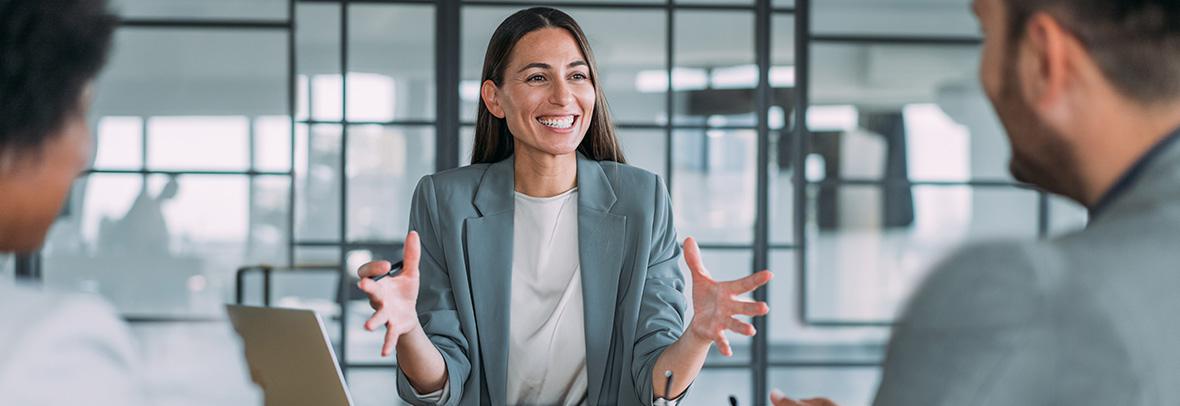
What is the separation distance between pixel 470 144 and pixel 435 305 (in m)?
3.15

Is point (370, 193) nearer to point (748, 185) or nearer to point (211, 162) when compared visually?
point (211, 162)

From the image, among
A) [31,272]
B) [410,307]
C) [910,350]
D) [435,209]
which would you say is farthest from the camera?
[31,272]

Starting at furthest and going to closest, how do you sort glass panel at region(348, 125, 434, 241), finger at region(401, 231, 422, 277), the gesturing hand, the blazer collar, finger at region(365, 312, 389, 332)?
glass panel at region(348, 125, 434, 241) < the blazer collar < finger at region(401, 231, 422, 277) < finger at region(365, 312, 389, 332) < the gesturing hand

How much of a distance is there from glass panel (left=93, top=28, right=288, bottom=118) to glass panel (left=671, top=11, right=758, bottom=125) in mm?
1777

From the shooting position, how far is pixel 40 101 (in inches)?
33.0

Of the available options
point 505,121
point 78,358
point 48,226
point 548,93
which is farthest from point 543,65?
point 78,358

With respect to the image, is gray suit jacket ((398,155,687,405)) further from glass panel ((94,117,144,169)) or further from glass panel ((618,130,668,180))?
glass panel ((94,117,144,169))

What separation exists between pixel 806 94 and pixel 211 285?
281cm

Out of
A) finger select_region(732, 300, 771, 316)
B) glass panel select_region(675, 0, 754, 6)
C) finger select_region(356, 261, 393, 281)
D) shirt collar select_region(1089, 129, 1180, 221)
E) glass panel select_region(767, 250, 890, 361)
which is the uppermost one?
glass panel select_region(675, 0, 754, 6)

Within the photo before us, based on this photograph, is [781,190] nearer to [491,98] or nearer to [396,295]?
[491,98]

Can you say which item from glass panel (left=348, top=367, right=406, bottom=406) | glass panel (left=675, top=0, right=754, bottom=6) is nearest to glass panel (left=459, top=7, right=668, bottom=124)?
glass panel (left=675, top=0, right=754, bottom=6)

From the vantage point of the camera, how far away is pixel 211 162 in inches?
208

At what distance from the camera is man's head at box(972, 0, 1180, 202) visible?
718mm

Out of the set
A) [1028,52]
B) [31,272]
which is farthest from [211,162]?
[1028,52]
